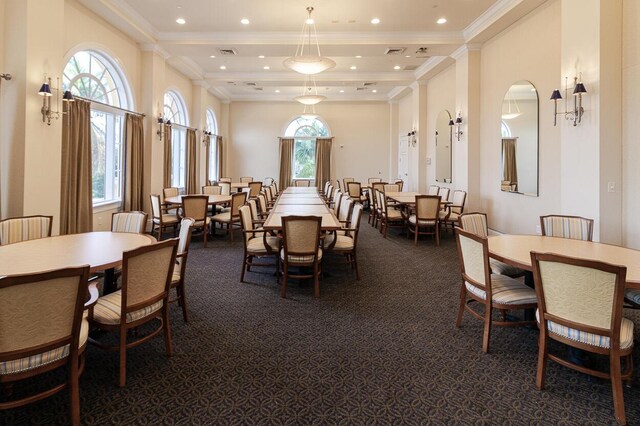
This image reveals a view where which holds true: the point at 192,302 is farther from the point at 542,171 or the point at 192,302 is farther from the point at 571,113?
the point at 542,171

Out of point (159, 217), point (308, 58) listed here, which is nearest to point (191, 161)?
point (159, 217)

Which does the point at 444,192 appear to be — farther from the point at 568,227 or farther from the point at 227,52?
the point at 227,52

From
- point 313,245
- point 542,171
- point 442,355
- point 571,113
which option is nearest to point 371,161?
point 542,171

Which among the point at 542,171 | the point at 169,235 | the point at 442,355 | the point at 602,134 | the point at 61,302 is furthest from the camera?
the point at 169,235

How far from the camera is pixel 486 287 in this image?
2.78m

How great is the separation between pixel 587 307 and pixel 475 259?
2.93ft

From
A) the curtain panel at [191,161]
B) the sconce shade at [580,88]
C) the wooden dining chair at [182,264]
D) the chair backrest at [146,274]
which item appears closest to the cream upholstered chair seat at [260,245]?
the wooden dining chair at [182,264]

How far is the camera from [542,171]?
5953mm

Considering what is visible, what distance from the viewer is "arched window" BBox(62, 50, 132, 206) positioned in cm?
653

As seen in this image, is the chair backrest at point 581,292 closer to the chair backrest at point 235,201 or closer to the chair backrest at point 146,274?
the chair backrest at point 146,274

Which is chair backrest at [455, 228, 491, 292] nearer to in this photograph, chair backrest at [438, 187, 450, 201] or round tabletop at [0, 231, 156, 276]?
round tabletop at [0, 231, 156, 276]

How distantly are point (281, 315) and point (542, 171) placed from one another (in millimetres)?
4938

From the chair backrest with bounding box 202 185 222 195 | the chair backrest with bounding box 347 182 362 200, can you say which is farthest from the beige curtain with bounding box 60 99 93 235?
the chair backrest with bounding box 347 182 362 200

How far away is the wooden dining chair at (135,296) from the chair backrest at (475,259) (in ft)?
7.31
